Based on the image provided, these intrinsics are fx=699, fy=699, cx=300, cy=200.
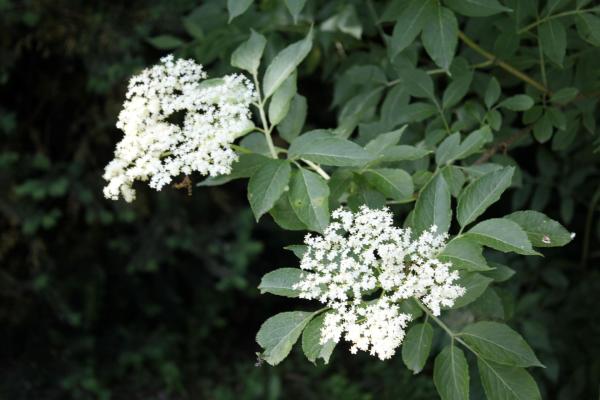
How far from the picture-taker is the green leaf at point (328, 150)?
1.18m

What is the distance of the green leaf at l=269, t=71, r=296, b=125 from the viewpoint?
1.31 m

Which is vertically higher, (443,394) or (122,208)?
(122,208)

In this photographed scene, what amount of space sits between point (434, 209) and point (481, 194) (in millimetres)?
85

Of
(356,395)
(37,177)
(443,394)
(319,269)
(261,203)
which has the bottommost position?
(356,395)

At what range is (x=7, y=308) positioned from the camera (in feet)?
11.0

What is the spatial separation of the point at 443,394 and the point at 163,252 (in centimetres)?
225

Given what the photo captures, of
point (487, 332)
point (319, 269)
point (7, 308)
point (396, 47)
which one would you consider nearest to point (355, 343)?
point (319, 269)

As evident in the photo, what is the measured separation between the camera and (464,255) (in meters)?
1.12

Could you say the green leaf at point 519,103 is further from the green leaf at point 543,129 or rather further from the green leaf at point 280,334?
the green leaf at point 280,334

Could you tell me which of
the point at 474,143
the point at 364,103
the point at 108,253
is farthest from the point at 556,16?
the point at 108,253

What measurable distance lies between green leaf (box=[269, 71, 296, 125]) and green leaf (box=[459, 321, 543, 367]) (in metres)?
0.52

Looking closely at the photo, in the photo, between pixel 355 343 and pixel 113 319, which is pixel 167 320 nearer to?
pixel 113 319

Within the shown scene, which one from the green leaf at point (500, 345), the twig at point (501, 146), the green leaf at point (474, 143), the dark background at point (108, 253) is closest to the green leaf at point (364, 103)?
the twig at point (501, 146)

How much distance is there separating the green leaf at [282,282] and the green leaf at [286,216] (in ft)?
0.32
